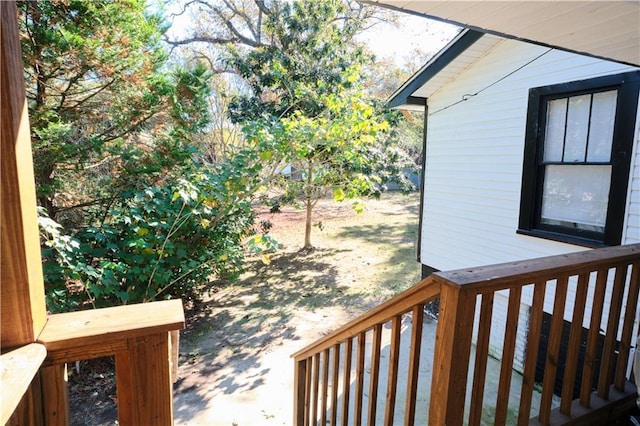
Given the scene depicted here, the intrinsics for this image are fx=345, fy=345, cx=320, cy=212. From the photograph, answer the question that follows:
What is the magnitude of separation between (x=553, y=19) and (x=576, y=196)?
2843 millimetres

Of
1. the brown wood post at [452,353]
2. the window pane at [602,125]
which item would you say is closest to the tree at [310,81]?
the window pane at [602,125]

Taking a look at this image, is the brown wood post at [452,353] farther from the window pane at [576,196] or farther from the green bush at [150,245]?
the window pane at [576,196]

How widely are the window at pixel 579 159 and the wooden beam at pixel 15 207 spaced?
4.30 m

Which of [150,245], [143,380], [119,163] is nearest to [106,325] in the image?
[143,380]

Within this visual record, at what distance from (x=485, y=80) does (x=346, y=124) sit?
199cm

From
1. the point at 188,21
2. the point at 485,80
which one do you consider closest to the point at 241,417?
the point at 485,80

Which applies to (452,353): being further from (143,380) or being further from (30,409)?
(30,409)

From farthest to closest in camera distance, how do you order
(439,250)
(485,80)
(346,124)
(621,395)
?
1. (439,250)
2. (346,124)
3. (485,80)
4. (621,395)

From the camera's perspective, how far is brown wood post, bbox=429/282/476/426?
117 centimetres

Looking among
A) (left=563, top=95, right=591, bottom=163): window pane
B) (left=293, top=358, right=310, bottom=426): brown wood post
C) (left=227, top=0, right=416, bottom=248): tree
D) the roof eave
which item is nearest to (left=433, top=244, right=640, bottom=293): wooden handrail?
(left=293, top=358, right=310, bottom=426): brown wood post

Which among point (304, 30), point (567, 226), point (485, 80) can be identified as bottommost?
point (567, 226)

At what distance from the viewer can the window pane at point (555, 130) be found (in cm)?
381

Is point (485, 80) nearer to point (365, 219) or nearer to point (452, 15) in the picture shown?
point (452, 15)

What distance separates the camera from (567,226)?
3.78 metres
